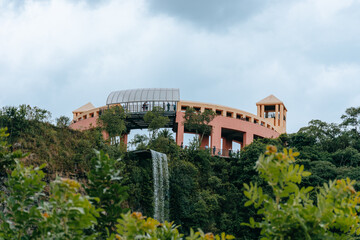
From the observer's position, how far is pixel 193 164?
2881 centimetres

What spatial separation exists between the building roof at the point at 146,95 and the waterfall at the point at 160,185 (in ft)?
25.9

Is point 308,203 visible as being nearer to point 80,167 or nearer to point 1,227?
point 1,227

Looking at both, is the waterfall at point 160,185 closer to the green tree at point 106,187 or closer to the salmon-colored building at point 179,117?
the salmon-colored building at point 179,117

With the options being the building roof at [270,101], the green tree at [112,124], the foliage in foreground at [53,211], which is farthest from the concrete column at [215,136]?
the foliage in foreground at [53,211]

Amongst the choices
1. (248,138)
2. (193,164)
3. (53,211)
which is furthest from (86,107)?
(53,211)

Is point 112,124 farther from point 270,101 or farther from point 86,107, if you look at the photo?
point 270,101

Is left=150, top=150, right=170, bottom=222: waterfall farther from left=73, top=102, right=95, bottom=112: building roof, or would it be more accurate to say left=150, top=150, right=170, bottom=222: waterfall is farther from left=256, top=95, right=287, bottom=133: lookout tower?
left=73, top=102, right=95, bottom=112: building roof

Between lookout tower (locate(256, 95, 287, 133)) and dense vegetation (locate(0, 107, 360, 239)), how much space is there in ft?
20.8

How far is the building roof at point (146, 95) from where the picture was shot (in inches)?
1325

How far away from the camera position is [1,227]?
11.2 feet

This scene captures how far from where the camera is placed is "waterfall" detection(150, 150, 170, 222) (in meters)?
25.1

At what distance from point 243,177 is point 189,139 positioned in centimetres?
490

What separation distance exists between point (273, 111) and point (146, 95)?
13622 mm

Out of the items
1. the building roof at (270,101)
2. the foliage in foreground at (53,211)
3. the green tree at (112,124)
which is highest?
the building roof at (270,101)
